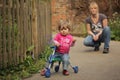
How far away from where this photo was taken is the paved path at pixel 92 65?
8.13 meters

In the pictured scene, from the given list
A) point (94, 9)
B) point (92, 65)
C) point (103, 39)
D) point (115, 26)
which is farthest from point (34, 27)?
point (115, 26)

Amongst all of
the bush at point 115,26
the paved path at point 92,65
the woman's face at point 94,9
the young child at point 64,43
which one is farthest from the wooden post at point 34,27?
the bush at point 115,26

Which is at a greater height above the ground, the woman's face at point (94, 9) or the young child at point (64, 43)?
the woman's face at point (94, 9)

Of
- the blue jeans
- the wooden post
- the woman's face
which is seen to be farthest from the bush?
the wooden post

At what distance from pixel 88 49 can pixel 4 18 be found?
3714 mm

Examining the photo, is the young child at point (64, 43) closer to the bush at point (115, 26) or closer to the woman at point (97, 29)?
the woman at point (97, 29)

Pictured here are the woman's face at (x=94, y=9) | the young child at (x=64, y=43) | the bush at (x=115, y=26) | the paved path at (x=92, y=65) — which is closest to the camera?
the paved path at (x=92, y=65)

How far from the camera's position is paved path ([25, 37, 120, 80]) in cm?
813

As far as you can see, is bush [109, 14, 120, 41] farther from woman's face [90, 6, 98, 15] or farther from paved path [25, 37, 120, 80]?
woman's face [90, 6, 98, 15]

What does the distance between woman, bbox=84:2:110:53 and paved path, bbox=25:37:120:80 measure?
25cm

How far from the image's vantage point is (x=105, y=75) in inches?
324

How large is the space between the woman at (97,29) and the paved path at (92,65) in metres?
0.25

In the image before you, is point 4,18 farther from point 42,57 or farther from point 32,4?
point 42,57

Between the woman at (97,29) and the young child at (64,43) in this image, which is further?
the woman at (97,29)
